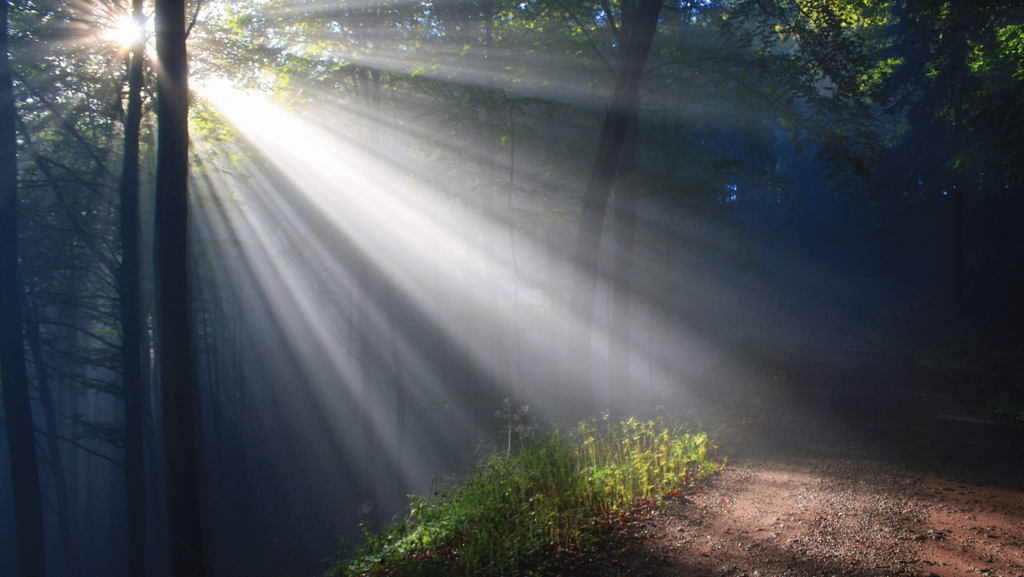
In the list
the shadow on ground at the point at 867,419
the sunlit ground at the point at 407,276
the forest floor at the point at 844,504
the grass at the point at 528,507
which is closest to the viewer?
the forest floor at the point at 844,504

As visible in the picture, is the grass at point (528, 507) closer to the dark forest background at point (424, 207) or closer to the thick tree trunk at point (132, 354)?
the dark forest background at point (424, 207)

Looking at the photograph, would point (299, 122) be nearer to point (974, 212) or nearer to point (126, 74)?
point (126, 74)

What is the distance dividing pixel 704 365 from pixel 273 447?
2267 cm

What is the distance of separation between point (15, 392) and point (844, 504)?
1141 centimetres

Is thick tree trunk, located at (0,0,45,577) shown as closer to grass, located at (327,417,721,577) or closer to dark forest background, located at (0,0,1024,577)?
dark forest background, located at (0,0,1024,577)

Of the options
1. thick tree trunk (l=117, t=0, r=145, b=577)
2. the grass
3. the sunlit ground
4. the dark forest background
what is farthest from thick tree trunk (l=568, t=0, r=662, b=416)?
thick tree trunk (l=117, t=0, r=145, b=577)

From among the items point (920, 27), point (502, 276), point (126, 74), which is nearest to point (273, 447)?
point (502, 276)

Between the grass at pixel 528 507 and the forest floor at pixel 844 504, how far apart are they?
260mm

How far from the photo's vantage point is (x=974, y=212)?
2005 cm

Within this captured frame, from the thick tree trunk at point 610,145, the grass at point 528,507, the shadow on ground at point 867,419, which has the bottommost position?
the shadow on ground at point 867,419

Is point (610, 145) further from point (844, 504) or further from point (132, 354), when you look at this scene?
point (132, 354)

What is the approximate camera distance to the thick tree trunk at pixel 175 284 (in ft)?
19.0

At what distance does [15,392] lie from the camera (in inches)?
306

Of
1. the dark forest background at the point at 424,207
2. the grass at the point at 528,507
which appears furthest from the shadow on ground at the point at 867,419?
the grass at the point at 528,507
